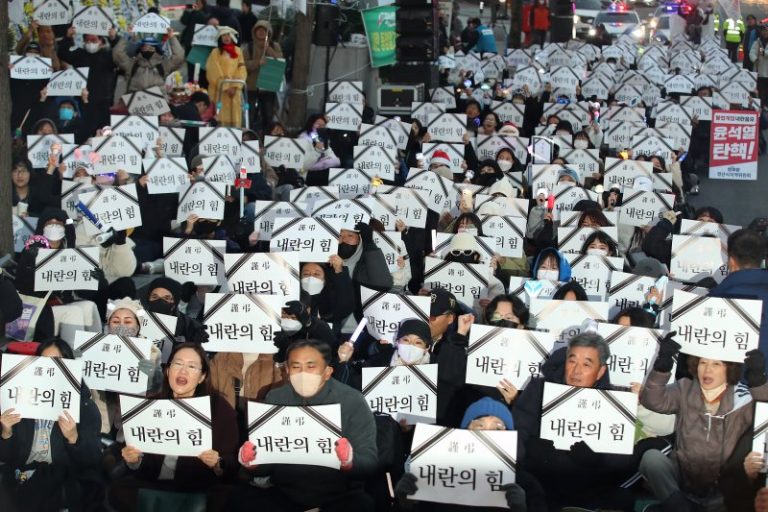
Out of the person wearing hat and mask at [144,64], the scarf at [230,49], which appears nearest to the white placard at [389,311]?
the person wearing hat and mask at [144,64]

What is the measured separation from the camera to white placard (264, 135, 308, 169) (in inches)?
643

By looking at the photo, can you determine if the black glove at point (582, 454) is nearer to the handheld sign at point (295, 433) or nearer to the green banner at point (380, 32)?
the handheld sign at point (295, 433)

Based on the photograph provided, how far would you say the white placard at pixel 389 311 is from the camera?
9906mm

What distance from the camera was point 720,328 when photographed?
8.80 meters

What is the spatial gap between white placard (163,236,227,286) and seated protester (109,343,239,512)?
3.36 metres

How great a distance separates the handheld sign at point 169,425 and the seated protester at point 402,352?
52.1 inches

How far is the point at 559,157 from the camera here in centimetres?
1670

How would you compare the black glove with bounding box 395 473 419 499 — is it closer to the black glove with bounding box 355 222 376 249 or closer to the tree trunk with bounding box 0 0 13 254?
the black glove with bounding box 355 222 376 249

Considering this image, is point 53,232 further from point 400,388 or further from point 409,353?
point 400,388

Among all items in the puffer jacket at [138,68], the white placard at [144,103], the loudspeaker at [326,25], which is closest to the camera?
the white placard at [144,103]

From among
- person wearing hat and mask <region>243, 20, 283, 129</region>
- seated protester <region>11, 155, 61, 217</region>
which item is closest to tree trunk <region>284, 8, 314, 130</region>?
person wearing hat and mask <region>243, 20, 283, 129</region>

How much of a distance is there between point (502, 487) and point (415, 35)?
49.2 feet

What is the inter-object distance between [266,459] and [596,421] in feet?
6.03

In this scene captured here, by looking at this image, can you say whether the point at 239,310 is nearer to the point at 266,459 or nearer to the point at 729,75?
the point at 266,459
